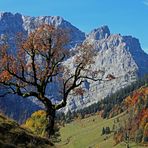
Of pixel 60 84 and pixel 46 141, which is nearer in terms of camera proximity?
pixel 46 141

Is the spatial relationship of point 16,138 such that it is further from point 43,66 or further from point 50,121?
point 43,66

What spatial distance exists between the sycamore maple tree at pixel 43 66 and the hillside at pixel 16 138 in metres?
8.15

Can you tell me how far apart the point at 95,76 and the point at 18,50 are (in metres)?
7.69

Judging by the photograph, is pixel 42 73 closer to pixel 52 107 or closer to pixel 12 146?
pixel 52 107

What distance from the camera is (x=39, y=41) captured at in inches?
1412

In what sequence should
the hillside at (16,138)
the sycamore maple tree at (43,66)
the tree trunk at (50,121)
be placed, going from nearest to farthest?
the hillside at (16,138)
the tree trunk at (50,121)
the sycamore maple tree at (43,66)

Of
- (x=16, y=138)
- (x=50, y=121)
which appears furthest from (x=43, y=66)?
(x=16, y=138)

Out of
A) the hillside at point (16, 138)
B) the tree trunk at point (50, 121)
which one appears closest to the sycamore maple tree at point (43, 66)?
the tree trunk at point (50, 121)

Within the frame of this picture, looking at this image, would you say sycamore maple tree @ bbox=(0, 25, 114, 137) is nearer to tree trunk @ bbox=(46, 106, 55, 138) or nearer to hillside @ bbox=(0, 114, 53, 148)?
tree trunk @ bbox=(46, 106, 55, 138)

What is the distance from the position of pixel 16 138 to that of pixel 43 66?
12879mm

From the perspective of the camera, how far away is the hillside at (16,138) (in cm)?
2434

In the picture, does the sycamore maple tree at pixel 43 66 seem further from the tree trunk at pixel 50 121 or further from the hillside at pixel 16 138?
the hillside at pixel 16 138

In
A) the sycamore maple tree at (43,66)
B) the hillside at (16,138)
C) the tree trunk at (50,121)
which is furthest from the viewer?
the sycamore maple tree at (43,66)

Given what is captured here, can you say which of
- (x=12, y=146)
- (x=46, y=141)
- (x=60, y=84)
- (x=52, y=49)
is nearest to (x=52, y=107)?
(x=60, y=84)
